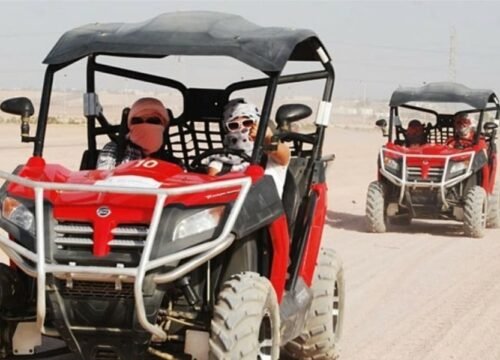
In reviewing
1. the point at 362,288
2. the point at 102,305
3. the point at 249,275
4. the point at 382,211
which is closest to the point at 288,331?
the point at 249,275

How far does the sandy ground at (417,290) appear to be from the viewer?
324 inches

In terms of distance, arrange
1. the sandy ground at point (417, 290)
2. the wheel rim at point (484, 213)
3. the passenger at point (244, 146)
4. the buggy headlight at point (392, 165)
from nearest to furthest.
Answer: the passenger at point (244, 146), the sandy ground at point (417, 290), the wheel rim at point (484, 213), the buggy headlight at point (392, 165)

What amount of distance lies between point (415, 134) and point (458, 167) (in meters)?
1.45

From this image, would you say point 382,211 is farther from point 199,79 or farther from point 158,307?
point 158,307

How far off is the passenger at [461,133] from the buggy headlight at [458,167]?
88 centimetres

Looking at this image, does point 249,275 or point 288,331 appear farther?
point 288,331

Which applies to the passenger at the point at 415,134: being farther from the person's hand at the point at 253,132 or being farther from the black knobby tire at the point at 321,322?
the person's hand at the point at 253,132

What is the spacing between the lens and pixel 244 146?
6875 mm

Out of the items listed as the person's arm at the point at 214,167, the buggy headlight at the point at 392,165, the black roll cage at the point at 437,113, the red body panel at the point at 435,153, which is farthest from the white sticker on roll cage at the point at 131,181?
the black roll cage at the point at 437,113

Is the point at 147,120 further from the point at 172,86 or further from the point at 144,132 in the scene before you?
the point at 172,86

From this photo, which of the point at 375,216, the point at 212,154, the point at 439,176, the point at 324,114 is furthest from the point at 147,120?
the point at 439,176

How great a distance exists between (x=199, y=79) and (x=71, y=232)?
8.80 feet

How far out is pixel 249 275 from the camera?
19.0 ft

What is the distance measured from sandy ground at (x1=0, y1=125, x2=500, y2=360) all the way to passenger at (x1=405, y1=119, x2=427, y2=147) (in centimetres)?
124
